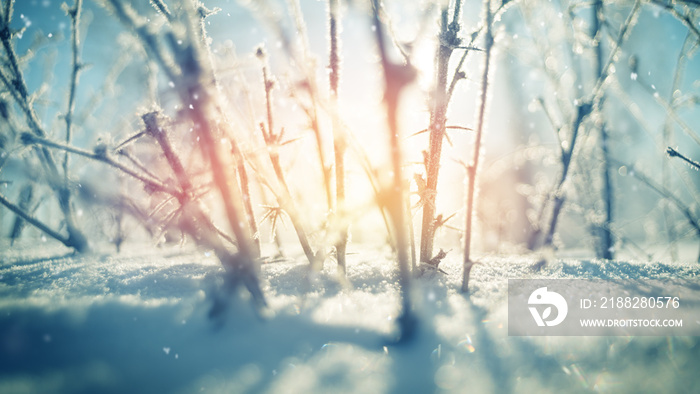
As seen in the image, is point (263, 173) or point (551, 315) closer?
point (551, 315)

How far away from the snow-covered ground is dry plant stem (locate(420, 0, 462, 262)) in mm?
209

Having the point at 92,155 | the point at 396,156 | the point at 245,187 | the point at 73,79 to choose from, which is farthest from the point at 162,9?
the point at 73,79

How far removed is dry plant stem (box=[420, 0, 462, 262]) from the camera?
0.92m

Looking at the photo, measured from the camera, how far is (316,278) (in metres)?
1.08

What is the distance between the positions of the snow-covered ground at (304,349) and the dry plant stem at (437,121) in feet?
0.68

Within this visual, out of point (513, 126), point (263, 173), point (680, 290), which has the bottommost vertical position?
point (680, 290)

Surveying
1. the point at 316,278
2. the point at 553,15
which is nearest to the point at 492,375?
the point at 316,278

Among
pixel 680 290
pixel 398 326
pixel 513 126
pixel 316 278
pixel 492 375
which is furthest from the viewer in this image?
pixel 513 126

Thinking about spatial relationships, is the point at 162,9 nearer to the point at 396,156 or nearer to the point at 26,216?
the point at 396,156

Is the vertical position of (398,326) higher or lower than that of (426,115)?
lower

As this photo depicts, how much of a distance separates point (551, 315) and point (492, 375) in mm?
327

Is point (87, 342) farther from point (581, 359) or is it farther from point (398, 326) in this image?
point (581, 359)

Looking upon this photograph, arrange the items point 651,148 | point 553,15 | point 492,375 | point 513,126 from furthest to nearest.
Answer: point 651,148 → point 513,126 → point 553,15 → point 492,375

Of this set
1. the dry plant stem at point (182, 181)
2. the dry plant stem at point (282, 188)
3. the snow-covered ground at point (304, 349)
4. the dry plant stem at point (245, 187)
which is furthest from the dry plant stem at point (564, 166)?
the dry plant stem at point (182, 181)
